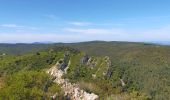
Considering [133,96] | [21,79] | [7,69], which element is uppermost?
[21,79]

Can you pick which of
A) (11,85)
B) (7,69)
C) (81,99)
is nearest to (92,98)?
(81,99)

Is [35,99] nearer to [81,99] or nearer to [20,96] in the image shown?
[20,96]

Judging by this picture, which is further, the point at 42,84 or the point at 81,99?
the point at 42,84

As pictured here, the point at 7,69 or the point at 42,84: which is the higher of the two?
the point at 42,84

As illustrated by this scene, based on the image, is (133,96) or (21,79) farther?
(133,96)

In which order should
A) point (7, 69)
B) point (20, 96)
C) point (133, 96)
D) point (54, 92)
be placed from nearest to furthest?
point (20, 96)
point (54, 92)
point (133, 96)
point (7, 69)

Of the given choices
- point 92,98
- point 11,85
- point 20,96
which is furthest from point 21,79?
point 92,98

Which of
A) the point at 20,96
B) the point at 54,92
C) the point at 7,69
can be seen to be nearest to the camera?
the point at 20,96

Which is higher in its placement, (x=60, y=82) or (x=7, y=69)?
(x=60, y=82)

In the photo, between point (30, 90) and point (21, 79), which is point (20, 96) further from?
point (21, 79)
